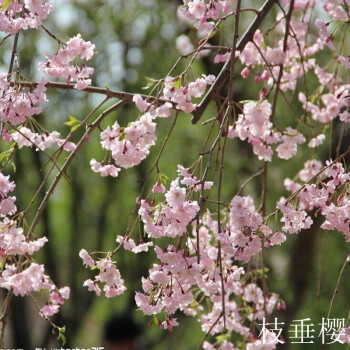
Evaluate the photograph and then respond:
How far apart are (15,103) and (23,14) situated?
0.28 meters

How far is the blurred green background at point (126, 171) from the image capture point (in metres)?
6.83

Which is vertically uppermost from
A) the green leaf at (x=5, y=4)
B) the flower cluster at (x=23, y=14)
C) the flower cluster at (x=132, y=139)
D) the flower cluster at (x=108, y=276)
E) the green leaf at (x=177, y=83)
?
the flower cluster at (x=23, y=14)

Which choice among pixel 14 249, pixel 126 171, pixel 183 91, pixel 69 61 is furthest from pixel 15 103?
pixel 126 171

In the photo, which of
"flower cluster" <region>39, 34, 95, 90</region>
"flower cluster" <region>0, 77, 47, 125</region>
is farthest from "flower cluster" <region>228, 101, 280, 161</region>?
"flower cluster" <region>0, 77, 47, 125</region>

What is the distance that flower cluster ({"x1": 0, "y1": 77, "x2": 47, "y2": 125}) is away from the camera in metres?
2.21

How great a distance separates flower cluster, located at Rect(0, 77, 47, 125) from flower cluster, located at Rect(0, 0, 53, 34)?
0.17 m

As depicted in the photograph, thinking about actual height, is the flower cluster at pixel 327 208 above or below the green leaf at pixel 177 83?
below

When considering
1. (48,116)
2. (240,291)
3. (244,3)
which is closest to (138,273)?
(48,116)

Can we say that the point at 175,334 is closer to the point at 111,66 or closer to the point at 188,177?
the point at 111,66

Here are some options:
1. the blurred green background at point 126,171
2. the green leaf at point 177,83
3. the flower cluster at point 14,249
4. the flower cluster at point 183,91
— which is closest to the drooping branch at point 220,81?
the flower cluster at point 183,91

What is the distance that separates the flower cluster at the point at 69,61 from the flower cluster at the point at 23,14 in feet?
0.42

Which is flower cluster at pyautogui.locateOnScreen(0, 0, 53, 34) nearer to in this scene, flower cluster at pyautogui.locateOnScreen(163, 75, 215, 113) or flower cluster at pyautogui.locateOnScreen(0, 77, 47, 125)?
flower cluster at pyautogui.locateOnScreen(0, 77, 47, 125)

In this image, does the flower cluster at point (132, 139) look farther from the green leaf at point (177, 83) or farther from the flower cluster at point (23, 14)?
the flower cluster at point (23, 14)

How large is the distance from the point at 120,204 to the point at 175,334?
1.63 metres
